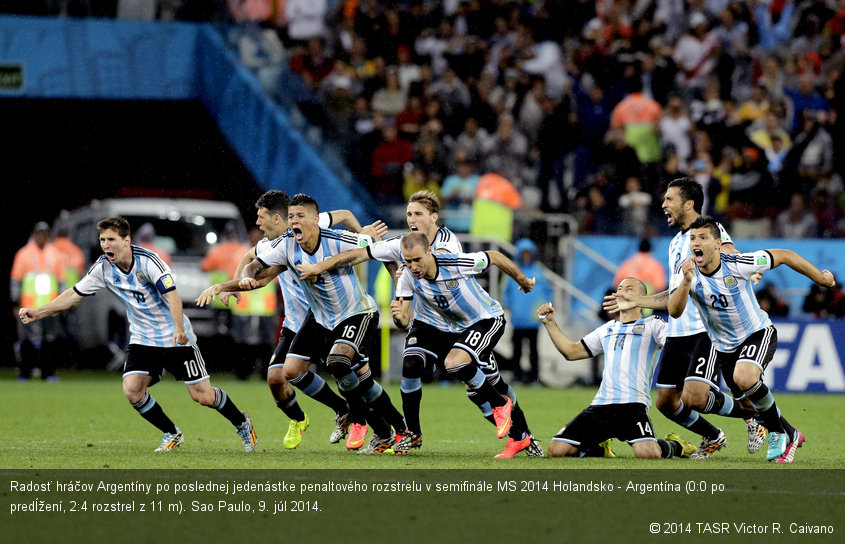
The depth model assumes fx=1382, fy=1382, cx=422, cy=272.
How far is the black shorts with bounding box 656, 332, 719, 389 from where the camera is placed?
9898 millimetres

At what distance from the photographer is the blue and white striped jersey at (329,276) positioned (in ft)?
34.0

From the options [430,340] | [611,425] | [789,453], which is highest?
[430,340]

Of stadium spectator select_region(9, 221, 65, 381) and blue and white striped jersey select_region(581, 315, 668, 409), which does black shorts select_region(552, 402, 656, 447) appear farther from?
stadium spectator select_region(9, 221, 65, 381)

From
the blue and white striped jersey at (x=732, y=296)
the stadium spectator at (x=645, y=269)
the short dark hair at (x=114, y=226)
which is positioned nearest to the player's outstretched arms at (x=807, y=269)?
the blue and white striped jersey at (x=732, y=296)

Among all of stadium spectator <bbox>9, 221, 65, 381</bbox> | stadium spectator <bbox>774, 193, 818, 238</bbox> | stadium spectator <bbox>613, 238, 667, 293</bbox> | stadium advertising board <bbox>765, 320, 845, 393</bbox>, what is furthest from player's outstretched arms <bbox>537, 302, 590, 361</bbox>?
stadium spectator <bbox>9, 221, 65, 381</bbox>

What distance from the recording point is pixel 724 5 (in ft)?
72.6

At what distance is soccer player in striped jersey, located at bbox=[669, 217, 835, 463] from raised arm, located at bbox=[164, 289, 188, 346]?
3.47 meters

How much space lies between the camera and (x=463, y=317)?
10.0 m

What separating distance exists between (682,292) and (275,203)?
3.39 meters

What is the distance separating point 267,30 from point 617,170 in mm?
5734

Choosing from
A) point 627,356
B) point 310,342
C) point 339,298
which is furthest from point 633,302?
point 310,342

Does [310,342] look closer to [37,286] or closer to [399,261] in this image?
[399,261]

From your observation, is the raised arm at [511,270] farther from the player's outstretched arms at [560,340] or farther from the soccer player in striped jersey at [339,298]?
the soccer player in striped jersey at [339,298]
